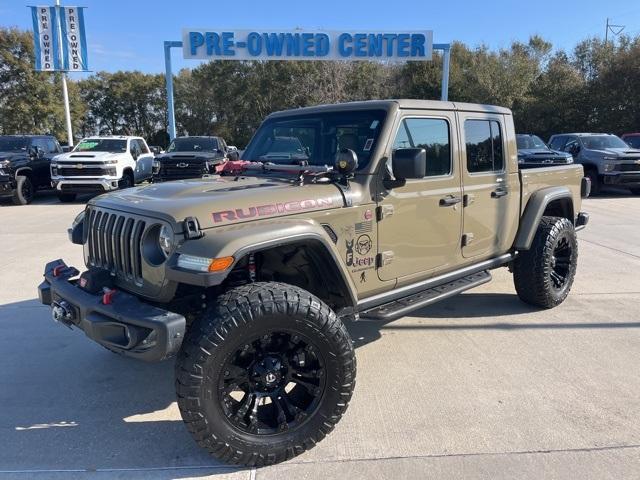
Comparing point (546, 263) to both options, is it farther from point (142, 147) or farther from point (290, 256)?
point (142, 147)

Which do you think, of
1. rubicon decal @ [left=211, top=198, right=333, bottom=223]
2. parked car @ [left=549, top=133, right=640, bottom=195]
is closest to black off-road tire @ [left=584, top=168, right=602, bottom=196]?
parked car @ [left=549, top=133, right=640, bottom=195]

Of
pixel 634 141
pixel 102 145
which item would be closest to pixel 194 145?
pixel 102 145

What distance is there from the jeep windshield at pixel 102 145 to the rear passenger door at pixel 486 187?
1219 cm

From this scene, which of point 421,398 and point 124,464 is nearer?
point 124,464

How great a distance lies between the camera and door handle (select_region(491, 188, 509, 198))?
4.24m

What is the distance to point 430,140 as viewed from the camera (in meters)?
3.75

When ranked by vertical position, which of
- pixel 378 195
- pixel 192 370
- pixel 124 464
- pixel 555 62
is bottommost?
pixel 124 464

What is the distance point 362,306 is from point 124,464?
1656 millimetres

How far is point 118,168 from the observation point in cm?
1323

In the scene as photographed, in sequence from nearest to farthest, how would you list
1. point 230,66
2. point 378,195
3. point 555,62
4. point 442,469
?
1. point 442,469
2. point 378,195
3. point 555,62
4. point 230,66

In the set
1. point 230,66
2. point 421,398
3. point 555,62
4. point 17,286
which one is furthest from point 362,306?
point 230,66

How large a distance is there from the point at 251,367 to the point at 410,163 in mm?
1555

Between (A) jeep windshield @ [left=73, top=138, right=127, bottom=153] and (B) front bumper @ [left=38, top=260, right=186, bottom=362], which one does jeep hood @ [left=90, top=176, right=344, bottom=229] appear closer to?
(B) front bumper @ [left=38, top=260, right=186, bottom=362]

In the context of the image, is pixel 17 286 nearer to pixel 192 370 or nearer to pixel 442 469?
pixel 192 370
